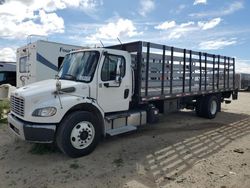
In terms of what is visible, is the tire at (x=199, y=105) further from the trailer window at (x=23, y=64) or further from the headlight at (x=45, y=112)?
the trailer window at (x=23, y=64)

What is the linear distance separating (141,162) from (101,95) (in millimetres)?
1938

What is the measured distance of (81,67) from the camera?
707cm

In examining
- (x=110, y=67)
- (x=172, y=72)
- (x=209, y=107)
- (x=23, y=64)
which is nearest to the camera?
(x=110, y=67)

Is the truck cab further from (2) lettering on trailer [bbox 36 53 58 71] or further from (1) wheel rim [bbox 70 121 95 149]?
(2) lettering on trailer [bbox 36 53 58 71]

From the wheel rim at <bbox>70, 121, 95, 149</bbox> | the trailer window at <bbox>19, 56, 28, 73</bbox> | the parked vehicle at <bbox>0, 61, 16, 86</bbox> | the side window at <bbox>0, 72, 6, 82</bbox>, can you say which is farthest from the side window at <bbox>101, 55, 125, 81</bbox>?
the side window at <bbox>0, 72, 6, 82</bbox>

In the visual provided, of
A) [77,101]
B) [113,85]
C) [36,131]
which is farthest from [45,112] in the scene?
[113,85]

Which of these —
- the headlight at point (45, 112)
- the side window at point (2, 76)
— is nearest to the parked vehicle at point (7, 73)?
the side window at point (2, 76)

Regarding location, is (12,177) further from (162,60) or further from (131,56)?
(162,60)

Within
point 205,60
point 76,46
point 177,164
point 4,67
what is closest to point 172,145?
point 177,164

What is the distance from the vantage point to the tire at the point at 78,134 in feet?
20.2

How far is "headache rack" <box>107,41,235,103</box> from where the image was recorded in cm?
820

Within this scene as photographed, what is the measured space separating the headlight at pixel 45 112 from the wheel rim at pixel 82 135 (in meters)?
0.62

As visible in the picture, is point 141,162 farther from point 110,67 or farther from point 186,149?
point 110,67

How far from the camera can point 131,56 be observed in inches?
321
